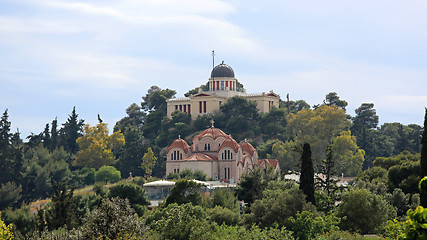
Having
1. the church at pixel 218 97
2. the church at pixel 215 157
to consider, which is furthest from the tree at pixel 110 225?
the church at pixel 218 97

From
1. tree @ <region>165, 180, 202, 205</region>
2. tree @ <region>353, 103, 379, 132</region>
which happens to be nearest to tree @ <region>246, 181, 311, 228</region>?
tree @ <region>165, 180, 202, 205</region>

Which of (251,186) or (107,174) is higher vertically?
(107,174)

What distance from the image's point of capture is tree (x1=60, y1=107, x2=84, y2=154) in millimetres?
118200

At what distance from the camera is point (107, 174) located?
103250mm

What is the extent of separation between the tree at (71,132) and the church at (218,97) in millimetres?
16162

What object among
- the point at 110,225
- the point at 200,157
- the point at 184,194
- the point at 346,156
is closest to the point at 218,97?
the point at 346,156

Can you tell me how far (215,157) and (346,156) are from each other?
21572 millimetres

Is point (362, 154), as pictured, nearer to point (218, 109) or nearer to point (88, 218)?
point (218, 109)

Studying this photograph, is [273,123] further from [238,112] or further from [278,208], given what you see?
[278,208]

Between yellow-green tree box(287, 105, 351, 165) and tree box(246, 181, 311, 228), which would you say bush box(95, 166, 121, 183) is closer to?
yellow-green tree box(287, 105, 351, 165)

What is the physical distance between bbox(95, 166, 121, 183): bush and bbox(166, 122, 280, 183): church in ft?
32.5

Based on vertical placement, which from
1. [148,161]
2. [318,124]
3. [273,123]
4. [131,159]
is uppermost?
[273,123]

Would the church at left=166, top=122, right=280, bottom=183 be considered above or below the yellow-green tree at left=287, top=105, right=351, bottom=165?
below

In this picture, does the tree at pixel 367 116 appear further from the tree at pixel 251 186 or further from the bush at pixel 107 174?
the tree at pixel 251 186
